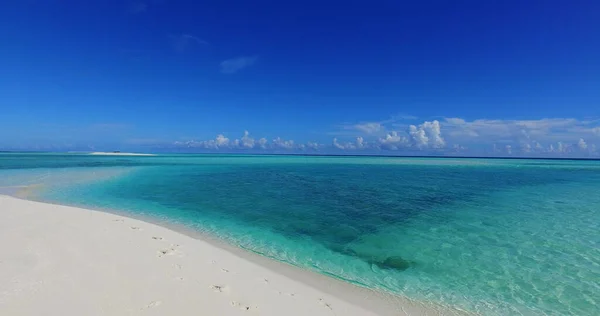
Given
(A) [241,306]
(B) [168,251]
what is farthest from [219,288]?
(B) [168,251]

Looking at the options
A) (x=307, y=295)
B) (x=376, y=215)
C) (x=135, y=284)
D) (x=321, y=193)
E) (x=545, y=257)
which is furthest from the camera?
(x=321, y=193)

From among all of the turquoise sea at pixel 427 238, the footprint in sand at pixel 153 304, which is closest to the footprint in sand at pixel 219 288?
the footprint in sand at pixel 153 304

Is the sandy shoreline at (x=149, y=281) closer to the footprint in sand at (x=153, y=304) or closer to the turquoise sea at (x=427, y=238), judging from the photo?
the footprint in sand at (x=153, y=304)

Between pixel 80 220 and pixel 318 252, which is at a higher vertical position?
pixel 80 220

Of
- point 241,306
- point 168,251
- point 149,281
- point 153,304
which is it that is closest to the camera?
point 153,304

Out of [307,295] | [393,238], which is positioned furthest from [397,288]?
[393,238]

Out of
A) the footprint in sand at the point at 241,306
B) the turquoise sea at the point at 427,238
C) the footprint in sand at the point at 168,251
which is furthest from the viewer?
the footprint in sand at the point at 168,251

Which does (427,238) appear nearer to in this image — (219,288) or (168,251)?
(219,288)

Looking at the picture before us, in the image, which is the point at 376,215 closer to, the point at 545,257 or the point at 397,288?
the point at 545,257
